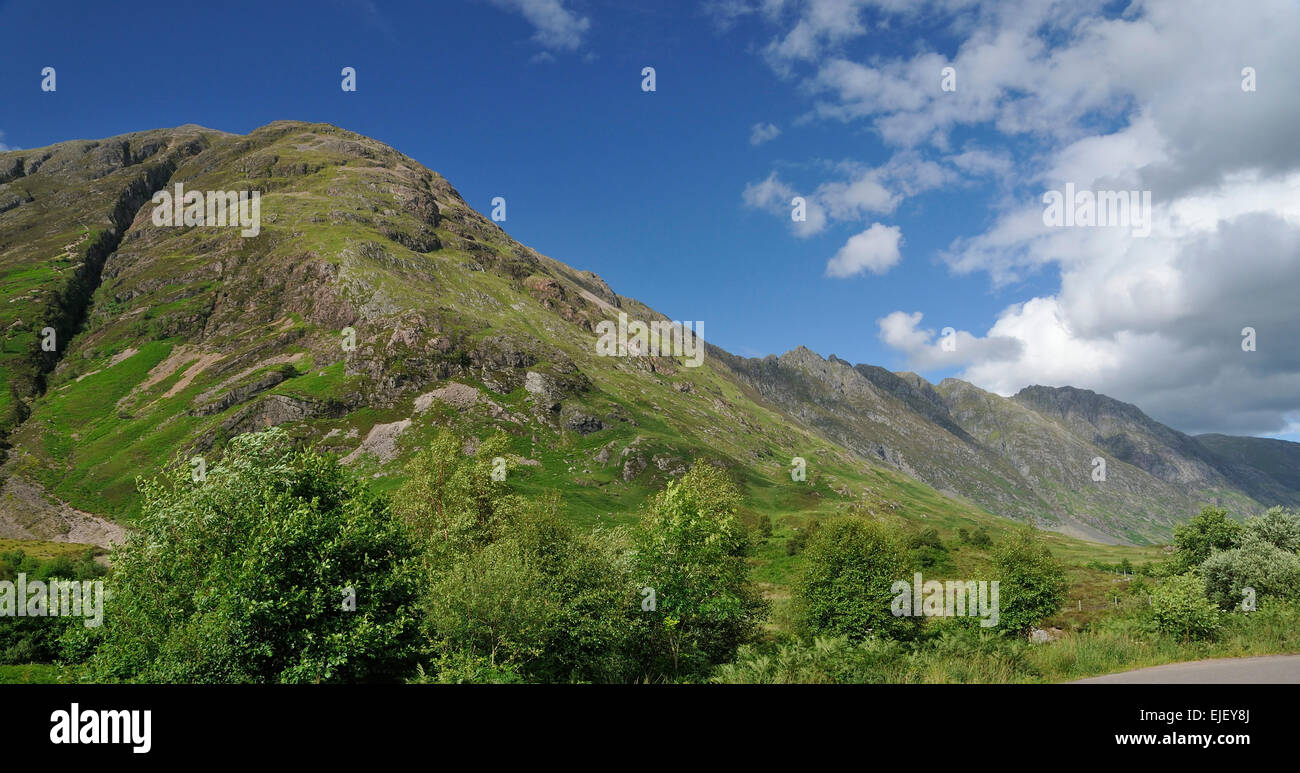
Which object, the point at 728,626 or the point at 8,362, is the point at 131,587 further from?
the point at 8,362

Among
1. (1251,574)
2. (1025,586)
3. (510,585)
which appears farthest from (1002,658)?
(1025,586)

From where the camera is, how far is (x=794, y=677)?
17.5 metres

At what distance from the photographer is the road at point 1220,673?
571 inches

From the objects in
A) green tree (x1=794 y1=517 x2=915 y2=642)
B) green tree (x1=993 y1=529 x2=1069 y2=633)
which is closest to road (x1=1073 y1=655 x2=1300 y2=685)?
green tree (x1=794 y1=517 x2=915 y2=642)

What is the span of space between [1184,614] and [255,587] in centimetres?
4423

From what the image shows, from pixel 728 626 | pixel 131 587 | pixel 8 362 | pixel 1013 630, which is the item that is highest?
pixel 8 362

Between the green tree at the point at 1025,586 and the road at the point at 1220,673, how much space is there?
5832 cm

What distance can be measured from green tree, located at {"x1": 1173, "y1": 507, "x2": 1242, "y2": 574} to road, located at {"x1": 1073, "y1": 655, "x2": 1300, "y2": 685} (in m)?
75.5

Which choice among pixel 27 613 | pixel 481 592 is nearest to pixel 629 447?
pixel 27 613

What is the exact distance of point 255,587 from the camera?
28.1 meters

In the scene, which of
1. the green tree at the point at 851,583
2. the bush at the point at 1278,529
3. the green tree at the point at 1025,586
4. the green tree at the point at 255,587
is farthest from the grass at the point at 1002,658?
the green tree at the point at 1025,586

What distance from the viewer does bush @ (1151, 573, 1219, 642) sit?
23.7 m

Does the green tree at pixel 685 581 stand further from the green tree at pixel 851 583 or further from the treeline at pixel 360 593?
the green tree at pixel 851 583
